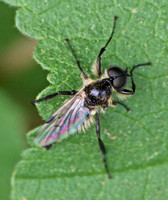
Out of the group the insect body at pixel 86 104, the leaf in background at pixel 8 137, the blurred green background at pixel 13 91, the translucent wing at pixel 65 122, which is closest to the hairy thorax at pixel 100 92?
the insect body at pixel 86 104

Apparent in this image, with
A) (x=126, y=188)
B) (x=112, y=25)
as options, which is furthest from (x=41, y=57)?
(x=126, y=188)

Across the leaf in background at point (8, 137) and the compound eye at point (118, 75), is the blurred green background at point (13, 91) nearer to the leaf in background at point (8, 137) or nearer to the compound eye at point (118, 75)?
the leaf in background at point (8, 137)

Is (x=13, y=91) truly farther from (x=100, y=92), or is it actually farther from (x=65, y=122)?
(x=100, y=92)

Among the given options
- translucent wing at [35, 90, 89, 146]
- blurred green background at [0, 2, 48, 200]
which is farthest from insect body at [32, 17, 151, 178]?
blurred green background at [0, 2, 48, 200]

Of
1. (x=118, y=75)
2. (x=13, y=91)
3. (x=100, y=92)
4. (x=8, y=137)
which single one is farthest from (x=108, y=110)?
(x=8, y=137)

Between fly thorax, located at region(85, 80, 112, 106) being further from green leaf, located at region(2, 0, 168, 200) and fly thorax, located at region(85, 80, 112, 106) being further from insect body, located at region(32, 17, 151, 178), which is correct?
green leaf, located at region(2, 0, 168, 200)

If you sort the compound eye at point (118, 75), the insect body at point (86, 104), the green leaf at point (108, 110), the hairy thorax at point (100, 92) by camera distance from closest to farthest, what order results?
the green leaf at point (108, 110) < the compound eye at point (118, 75) < the insect body at point (86, 104) < the hairy thorax at point (100, 92)
